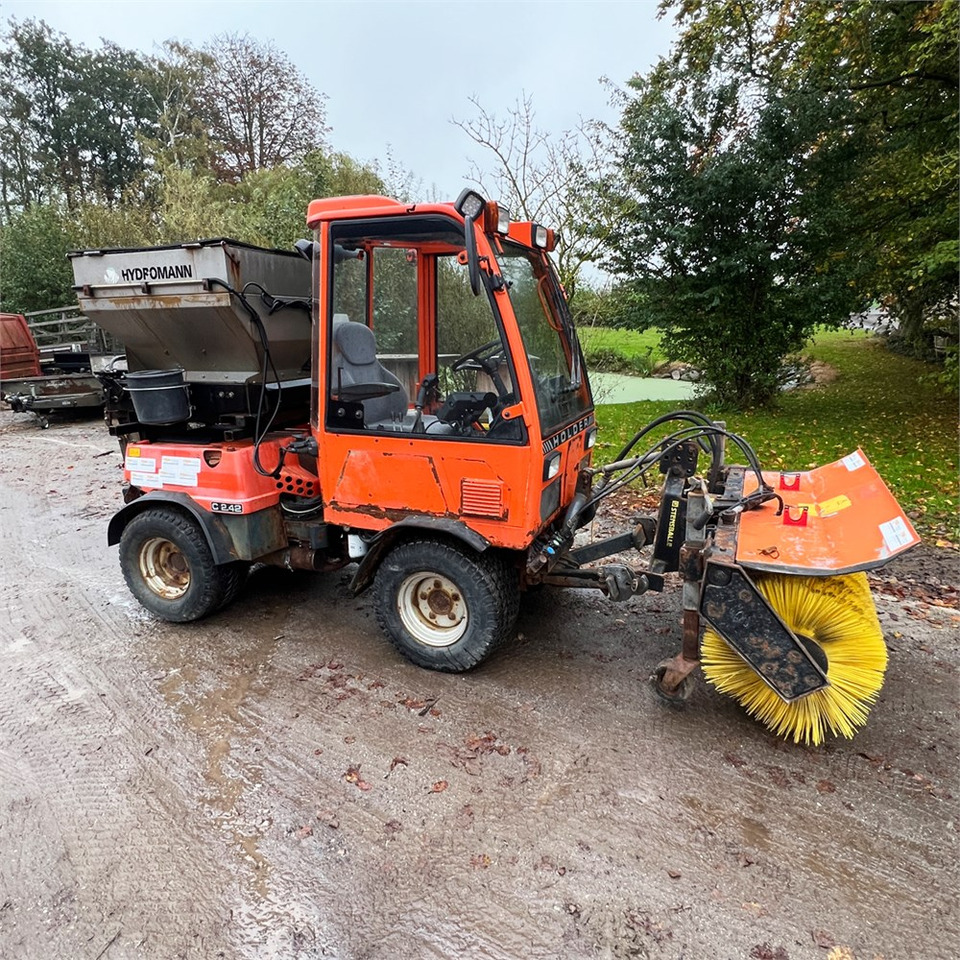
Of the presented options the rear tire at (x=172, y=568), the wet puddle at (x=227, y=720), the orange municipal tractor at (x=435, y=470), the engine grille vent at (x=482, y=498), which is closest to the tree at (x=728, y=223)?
the orange municipal tractor at (x=435, y=470)

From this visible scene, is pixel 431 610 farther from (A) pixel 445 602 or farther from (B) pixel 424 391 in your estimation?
(B) pixel 424 391

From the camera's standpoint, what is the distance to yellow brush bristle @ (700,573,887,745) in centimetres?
270

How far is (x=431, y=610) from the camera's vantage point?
3449 millimetres

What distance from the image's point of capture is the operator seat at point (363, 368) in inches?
130

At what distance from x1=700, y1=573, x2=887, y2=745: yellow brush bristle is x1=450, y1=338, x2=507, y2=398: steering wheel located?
1490 mm

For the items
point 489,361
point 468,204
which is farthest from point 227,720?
point 468,204

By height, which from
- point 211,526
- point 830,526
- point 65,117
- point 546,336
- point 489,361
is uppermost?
point 65,117

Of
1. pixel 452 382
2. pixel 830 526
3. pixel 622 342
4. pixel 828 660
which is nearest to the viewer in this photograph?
pixel 828 660

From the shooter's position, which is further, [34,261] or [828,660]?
[34,261]

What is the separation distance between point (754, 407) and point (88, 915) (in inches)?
392

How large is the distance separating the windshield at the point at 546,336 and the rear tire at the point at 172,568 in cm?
222

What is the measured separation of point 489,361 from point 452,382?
0.48 meters

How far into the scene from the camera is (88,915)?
2.12 m

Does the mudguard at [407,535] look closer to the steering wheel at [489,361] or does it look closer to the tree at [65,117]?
the steering wheel at [489,361]
